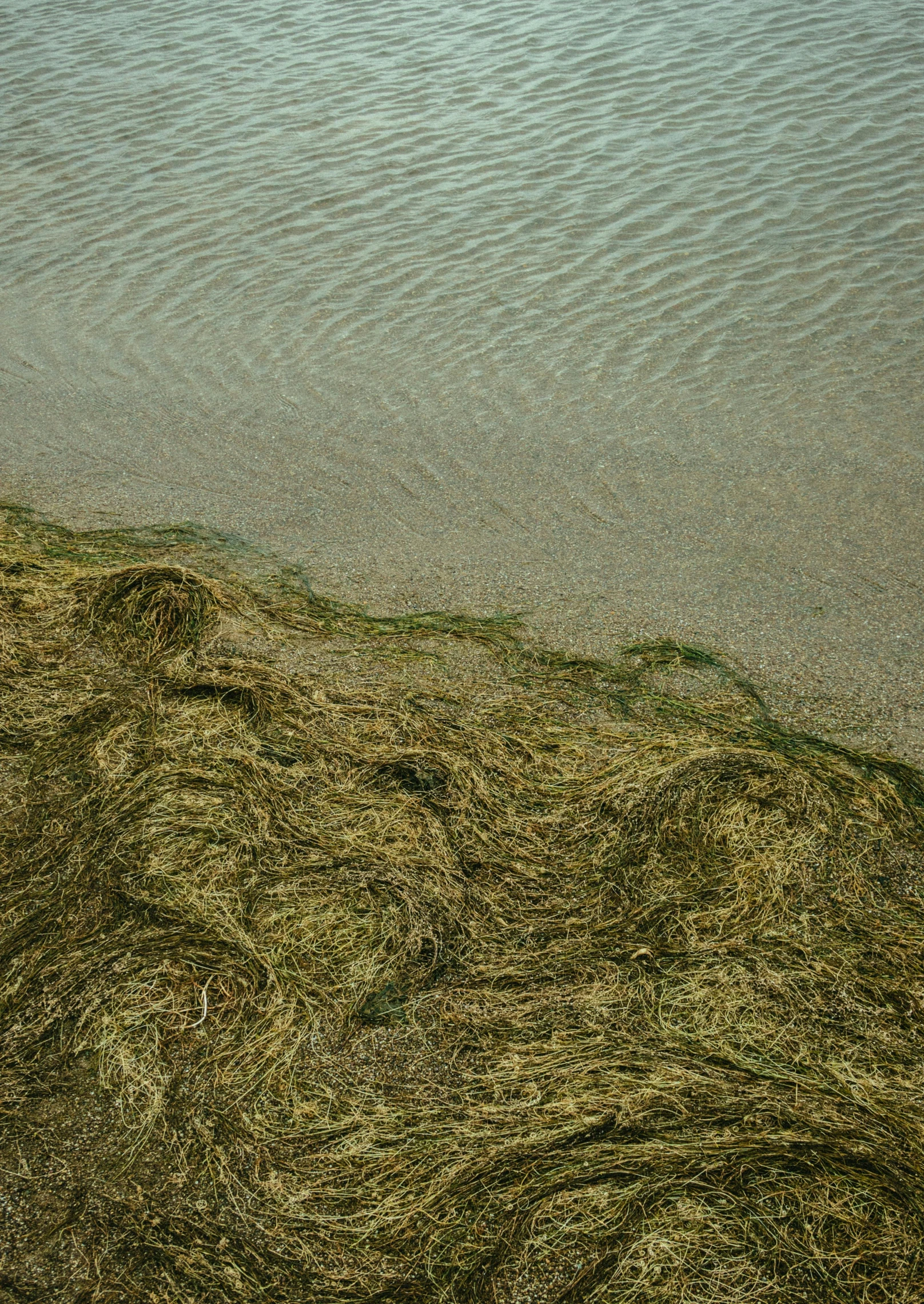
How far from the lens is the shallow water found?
5.04m

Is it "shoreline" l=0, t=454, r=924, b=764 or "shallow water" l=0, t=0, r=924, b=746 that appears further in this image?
"shallow water" l=0, t=0, r=924, b=746

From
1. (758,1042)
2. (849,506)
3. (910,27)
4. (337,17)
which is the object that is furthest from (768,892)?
(337,17)

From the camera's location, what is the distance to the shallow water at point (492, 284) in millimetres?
5035

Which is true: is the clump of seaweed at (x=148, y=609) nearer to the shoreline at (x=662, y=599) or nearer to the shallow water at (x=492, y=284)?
the shoreline at (x=662, y=599)

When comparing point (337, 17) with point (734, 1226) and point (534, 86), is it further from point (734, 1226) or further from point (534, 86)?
point (734, 1226)

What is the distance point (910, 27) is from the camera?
10.4m

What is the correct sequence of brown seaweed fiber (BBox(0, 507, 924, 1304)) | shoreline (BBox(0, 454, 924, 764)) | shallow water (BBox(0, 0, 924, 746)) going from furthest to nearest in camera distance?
shallow water (BBox(0, 0, 924, 746)) < shoreline (BBox(0, 454, 924, 764)) < brown seaweed fiber (BBox(0, 507, 924, 1304))

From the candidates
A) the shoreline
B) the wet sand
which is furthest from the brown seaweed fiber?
the wet sand

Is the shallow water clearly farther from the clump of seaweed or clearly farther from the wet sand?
the clump of seaweed

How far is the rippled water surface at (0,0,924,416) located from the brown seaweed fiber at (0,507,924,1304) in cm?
255

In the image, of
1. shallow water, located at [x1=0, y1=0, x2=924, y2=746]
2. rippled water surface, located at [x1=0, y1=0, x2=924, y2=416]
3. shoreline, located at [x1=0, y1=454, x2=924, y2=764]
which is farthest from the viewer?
rippled water surface, located at [x1=0, y1=0, x2=924, y2=416]

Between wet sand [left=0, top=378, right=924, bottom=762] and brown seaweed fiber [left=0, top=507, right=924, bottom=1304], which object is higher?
brown seaweed fiber [left=0, top=507, right=924, bottom=1304]

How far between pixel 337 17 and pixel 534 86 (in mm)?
3144

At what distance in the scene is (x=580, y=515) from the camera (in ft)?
16.1
